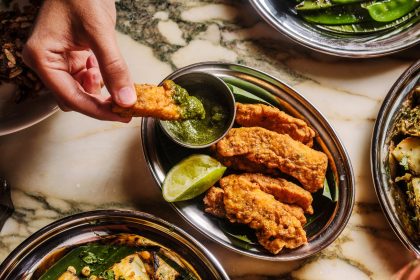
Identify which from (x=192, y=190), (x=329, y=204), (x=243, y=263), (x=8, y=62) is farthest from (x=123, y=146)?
(x=329, y=204)

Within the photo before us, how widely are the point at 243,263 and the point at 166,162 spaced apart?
0.67 metres

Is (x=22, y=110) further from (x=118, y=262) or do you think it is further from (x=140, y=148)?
(x=118, y=262)

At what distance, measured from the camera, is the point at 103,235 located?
2553 millimetres

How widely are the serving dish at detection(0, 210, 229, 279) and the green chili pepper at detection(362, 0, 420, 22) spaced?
161 cm

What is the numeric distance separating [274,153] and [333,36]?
82 cm

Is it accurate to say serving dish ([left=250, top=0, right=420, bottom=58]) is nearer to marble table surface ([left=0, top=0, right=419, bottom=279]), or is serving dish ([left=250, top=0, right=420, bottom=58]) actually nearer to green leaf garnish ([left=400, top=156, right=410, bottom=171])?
marble table surface ([left=0, top=0, right=419, bottom=279])

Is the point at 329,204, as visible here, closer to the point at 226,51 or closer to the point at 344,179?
the point at 344,179

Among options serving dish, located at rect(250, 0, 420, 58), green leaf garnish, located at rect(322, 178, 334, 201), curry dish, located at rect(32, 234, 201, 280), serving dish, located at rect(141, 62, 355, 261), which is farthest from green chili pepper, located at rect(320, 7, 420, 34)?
curry dish, located at rect(32, 234, 201, 280)

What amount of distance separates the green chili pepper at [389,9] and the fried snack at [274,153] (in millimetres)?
915

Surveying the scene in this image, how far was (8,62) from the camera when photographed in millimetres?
2562

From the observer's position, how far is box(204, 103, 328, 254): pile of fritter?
8.30 ft

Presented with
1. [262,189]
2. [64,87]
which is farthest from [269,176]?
[64,87]

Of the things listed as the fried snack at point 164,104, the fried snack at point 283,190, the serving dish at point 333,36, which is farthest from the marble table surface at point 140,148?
the fried snack at point 164,104

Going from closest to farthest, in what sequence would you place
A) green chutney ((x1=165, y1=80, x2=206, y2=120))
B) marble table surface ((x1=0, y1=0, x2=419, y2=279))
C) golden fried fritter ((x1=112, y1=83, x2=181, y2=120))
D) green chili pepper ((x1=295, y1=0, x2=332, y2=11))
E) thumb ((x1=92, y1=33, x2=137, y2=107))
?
thumb ((x1=92, y1=33, x2=137, y2=107)) < golden fried fritter ((x1=112, y1=83, x2=181, y2=120)) < green chutney ((x1=165, y1=80, x2=206, y2=120)) < marble table surface ((x1=0, y1=0, x2=419, y2=279)) < green chili pepper ((x1=295, y1=0, x2=332, y2=11))
